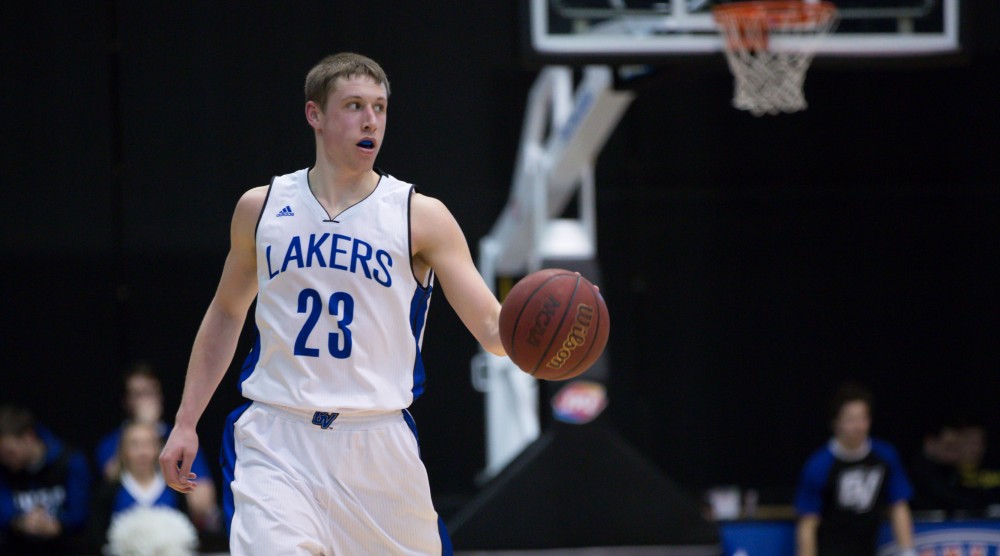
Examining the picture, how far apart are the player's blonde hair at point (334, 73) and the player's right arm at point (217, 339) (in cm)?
33

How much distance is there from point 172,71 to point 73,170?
Answer: 114 centimetres

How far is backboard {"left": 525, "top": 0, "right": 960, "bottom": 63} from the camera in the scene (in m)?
6.32

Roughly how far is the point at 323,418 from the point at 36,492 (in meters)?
5.25

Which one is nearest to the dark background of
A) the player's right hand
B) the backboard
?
the backboard

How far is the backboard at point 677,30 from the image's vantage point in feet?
20.7

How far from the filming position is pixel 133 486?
7309 mm

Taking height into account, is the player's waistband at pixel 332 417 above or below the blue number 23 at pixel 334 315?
below

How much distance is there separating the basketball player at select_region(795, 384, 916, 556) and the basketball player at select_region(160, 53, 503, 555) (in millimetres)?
4560

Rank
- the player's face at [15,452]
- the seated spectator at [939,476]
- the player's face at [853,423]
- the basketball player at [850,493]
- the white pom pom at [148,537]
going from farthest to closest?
the seated spectator at [939,476]
the player's face at [15,452]
the player's face at [853,423]
the basketball player at [850,493]
the white pom pom at [148,537]

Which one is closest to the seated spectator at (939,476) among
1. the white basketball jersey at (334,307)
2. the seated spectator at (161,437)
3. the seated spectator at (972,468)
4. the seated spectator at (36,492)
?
the seated spectator at (972,468)

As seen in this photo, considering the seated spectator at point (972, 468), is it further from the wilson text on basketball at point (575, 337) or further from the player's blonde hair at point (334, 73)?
the player's blonde hair at point (334, 73)

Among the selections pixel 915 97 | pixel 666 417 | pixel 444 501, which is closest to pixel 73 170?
pixel 444 501

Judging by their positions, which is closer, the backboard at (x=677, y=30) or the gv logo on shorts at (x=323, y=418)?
the gv logo on shorts at (x=323, y=418)

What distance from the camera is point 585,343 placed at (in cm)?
373
